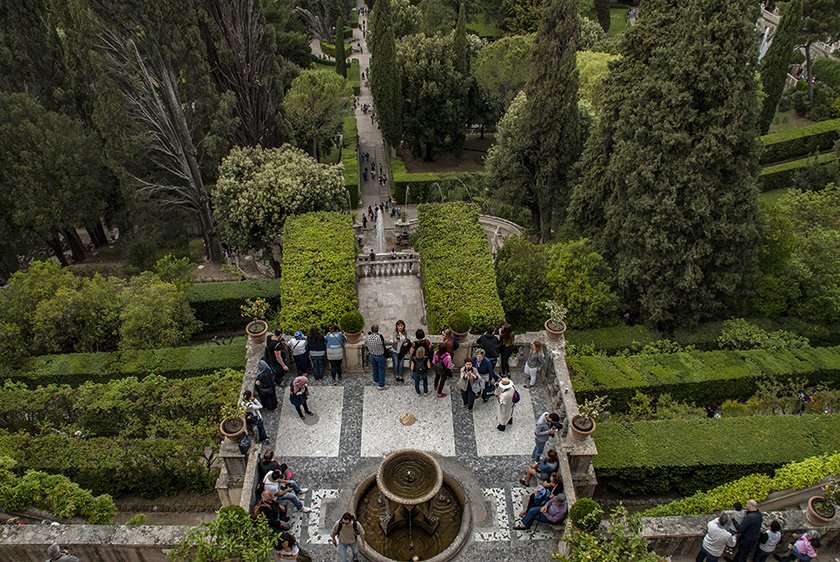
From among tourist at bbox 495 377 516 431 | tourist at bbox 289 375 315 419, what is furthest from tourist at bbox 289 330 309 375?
tourist at bbox 495 377 516 431

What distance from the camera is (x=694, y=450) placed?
1698 centimetres

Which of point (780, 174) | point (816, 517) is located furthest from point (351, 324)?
point (780, 174)

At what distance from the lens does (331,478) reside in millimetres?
14555

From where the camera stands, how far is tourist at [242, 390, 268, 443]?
46.9 ft

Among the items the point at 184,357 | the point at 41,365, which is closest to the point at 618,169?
the point at 184,357

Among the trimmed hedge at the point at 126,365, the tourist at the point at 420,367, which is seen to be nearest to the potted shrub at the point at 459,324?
the tourist at the point at 420,367

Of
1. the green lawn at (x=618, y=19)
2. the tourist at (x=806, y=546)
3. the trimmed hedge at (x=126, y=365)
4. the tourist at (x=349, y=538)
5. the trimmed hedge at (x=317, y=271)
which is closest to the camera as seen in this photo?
the tourist at (x=349, y=538)

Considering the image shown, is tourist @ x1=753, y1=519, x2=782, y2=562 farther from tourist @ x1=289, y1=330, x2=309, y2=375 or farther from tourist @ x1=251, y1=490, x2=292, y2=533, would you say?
tourist @ x1=289, y1=330, x2=309, y2=375

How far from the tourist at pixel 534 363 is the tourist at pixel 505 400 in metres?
1.64

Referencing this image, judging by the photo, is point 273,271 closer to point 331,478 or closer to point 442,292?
point 442,292

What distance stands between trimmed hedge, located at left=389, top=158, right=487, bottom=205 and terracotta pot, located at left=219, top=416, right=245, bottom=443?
101 ft

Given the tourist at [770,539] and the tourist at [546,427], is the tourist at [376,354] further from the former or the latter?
the tourist at [770,539]

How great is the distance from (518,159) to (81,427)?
24637 mm

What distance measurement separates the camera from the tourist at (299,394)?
1525 cm
